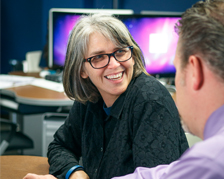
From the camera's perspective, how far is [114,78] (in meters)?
1.34

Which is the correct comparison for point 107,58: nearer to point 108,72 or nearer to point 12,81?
point 108,72

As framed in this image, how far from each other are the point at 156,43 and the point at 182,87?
1.88 meters

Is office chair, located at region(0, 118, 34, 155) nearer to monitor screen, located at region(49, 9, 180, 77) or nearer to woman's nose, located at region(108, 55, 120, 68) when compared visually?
monitor screen, located at region(49, 9, 180, 77)

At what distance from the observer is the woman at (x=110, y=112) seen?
1.11 meters

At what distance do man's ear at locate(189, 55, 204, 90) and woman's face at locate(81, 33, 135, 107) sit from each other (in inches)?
27.3

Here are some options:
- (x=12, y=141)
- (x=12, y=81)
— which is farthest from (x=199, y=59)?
(x=12, y=81)

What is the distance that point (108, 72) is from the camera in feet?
4.47

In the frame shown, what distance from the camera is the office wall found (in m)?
4.91

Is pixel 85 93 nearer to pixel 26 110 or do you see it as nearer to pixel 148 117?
pixel 148 117

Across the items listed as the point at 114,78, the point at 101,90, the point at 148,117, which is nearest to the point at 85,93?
the point at 101,90

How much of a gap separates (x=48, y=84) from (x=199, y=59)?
2220 mm

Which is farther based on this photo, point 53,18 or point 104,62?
point 53,18

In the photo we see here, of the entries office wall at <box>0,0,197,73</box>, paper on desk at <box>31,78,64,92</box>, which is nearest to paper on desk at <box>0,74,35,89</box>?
paper on desk at <box>31,78,64,92</box>

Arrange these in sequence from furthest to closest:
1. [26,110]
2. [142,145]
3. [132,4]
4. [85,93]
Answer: [132,4]
[26,110]
[85,93]
[142,145]
